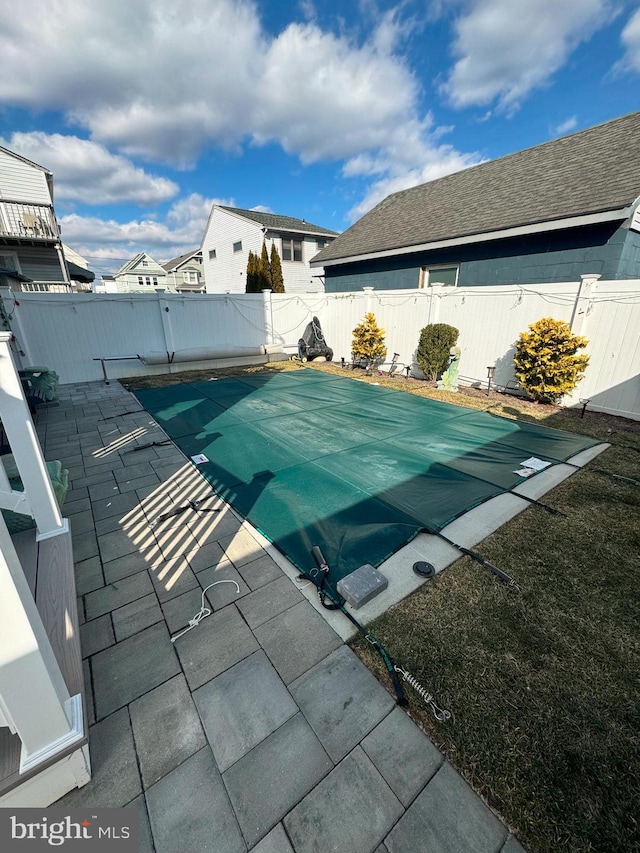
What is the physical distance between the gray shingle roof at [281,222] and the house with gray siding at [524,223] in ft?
24.3

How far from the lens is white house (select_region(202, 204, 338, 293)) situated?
16047 millimetres

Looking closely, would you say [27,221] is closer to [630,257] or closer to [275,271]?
[275,271]

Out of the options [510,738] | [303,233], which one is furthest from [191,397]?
[303,233]

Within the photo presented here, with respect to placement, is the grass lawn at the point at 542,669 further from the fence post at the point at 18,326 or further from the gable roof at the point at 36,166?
the gable roof at the point at 36,166

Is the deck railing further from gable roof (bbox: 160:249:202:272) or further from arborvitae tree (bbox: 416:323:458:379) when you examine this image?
gable roof (bbox: 160:249:202:272)

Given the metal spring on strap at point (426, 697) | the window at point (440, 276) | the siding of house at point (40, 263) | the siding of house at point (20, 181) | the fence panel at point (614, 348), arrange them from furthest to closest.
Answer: the siding of house at point (20, 181) < the siding of house at point (40, 263) < the window at point (440, 276) < the fence panel at point (614, 348) < the metal spring on strap at point (426, 697)

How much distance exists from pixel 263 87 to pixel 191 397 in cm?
708

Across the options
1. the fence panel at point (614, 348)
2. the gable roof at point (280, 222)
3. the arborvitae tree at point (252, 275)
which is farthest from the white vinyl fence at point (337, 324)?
the gable roof at point (280, 222)

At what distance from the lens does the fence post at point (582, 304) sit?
16.6 ft

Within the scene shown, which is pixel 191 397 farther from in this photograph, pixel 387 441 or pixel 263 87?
pixel 263 87

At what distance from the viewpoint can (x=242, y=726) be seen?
1.41 metres

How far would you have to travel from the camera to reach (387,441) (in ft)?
14.1

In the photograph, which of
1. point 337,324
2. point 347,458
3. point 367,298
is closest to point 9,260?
point 337,324

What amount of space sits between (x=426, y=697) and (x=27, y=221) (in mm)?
15240
